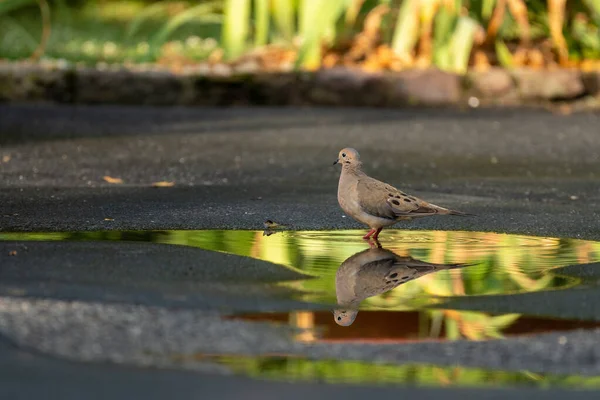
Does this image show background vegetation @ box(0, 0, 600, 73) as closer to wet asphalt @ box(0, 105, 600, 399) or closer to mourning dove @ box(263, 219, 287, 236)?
wet asphalt @ box(0, 105, 600, 399)

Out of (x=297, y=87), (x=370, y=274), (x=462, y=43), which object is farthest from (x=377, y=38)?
(x=370, y=274)

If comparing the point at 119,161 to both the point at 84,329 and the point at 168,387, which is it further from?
the point at 168,387

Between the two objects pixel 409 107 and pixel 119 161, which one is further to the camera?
pixel 409 107

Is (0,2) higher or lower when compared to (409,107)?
higher

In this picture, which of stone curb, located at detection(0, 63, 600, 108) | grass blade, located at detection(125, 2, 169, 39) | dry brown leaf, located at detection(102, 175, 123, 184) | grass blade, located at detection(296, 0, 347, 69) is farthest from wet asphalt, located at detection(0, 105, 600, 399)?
grass blade, located at detection(125, 2, 169, 39)

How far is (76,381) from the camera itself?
2.63 metres

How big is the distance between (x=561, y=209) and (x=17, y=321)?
2.99 metres

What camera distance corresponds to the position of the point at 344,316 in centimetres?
331

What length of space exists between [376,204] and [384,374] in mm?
1778

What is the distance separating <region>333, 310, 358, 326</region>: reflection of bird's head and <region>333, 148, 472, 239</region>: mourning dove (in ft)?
3.78

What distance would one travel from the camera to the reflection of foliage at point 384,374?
2.69 metres

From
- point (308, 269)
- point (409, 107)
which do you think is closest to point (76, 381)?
point (308, 269)

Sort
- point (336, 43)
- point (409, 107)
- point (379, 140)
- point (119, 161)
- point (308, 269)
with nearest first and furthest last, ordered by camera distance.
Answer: point (308, 269) < point (119, 161) < point (379, 140) < point (409, 107) < point (336, 43)

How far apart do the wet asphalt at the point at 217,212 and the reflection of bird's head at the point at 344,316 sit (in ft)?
0.34
